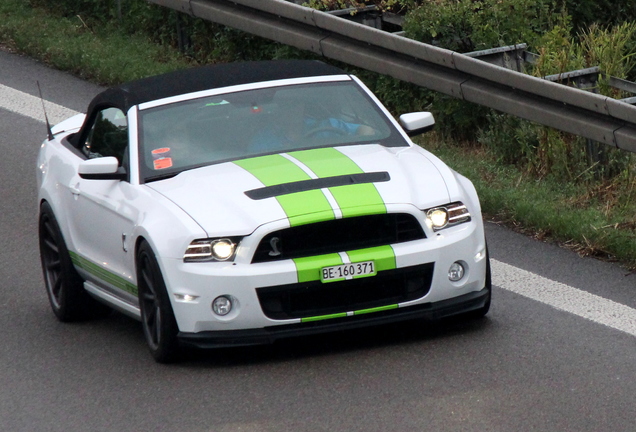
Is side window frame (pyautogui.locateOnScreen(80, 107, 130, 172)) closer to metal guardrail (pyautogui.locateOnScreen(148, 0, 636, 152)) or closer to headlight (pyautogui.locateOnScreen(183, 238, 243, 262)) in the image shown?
headlight (pyautogui.locateOnScreen(183, 238, 243, 262))

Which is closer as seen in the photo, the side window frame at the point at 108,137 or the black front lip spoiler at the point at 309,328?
the black front lip spoiler at the point at 309,328

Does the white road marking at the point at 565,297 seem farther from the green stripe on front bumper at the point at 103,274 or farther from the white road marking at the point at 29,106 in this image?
the white road marking at the point at 29,106

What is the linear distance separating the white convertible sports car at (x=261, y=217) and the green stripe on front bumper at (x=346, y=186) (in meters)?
0.01

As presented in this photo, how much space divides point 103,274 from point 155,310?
82 cm

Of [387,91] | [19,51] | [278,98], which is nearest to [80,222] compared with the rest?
[278,98]

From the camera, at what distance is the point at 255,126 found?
8398 millimetres

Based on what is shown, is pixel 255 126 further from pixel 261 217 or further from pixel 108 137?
pixel 261 217

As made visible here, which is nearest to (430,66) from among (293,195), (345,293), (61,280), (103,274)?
(61,280)

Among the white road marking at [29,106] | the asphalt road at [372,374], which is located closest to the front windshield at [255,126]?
the asphalt road at [372,374]

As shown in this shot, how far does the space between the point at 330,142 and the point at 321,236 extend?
1120 millimetres

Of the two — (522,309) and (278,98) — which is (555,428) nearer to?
(522,309)

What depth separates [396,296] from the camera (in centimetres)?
747

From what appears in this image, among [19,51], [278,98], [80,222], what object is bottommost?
[19,51]

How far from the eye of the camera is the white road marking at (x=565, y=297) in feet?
26.3
